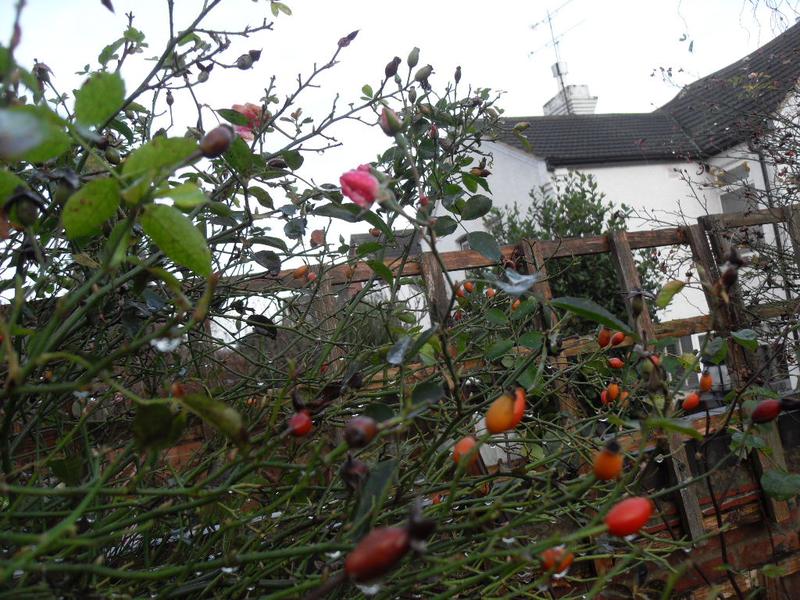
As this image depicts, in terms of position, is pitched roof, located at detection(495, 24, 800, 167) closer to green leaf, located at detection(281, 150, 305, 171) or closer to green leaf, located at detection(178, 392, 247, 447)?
green leaf, located at detection(281, 150, 305, 171)

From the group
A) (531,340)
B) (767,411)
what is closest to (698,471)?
(531,340)

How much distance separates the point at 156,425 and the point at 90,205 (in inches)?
7.5

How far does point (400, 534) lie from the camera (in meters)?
0.43

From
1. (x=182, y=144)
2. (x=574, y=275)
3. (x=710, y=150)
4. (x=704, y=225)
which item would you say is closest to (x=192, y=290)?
(x=182, y=144)

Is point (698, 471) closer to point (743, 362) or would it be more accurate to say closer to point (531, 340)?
point (743, 362)

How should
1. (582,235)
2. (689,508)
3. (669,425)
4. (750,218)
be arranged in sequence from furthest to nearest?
1. (582,235)
2. (750,218)
3. (689,508)
4. (669,425)

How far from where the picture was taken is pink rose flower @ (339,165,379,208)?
0.67m

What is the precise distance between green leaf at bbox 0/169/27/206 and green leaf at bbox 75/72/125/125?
78mm

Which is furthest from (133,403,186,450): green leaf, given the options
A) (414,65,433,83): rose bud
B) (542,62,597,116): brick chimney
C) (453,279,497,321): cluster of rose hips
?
(542,62,597,116): brick chimney

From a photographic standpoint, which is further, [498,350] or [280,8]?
[280,8]

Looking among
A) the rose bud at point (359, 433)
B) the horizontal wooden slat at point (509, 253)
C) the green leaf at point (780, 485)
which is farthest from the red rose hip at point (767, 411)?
the horizontal wooden slat at point (509, 253)

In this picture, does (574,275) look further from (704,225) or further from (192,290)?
(192,290)

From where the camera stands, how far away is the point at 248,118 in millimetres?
1159

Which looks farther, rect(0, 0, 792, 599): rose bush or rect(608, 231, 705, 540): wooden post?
rect(608, 231, 705, 540): wooden post
